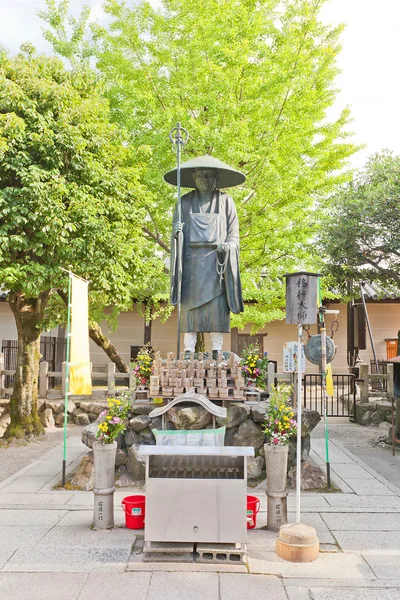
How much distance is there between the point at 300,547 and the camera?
528 centimetres

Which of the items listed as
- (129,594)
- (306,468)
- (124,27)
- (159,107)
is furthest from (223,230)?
(124,27)

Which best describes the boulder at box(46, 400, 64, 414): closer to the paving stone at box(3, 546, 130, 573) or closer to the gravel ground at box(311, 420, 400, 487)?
the gravel ground at box(311, 420, 400, 487)

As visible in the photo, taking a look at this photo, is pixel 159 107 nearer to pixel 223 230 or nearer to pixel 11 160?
pixel 11 160

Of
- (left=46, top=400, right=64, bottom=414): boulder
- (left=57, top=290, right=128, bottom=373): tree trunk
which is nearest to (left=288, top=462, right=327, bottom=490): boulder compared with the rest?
(left=46, top=400, right=64, bottom=414): boulder

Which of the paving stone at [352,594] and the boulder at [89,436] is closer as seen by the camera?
the paving stone at [352,594]

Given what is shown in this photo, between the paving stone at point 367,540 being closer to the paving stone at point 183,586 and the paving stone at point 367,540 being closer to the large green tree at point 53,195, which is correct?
the paving stone at point 183,586

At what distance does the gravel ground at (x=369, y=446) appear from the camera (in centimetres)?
1009

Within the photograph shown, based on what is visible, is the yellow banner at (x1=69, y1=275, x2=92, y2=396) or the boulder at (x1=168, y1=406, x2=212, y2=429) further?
the yellow banner at (x1=69, y1=275, x2=92, y2=396)

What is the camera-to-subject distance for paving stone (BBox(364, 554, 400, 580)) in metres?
5.05

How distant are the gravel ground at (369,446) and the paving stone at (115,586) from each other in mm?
5701

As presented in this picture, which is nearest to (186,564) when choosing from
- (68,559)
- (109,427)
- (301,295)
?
(68,559)

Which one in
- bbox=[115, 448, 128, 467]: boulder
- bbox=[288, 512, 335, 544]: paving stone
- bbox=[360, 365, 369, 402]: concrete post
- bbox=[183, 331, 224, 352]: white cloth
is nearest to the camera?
bbox=[288, 512, 335, 544]: paving stone

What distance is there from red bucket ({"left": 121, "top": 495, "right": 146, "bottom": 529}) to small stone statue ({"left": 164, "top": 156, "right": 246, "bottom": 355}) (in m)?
2.87

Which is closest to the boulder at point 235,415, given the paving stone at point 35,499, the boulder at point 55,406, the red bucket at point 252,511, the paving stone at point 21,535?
the red bucket at point 252,511
